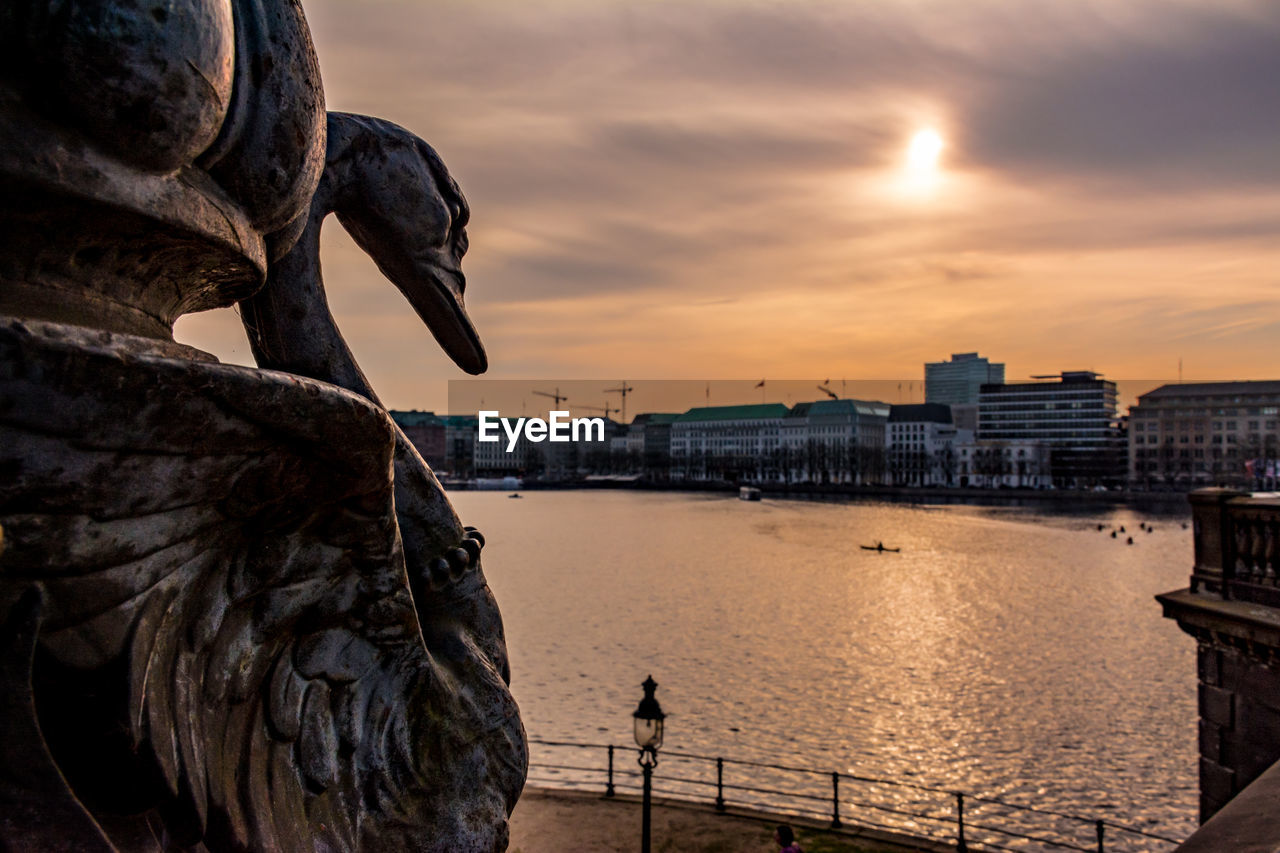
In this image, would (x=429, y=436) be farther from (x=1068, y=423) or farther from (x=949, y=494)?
(x=1068, y=423)

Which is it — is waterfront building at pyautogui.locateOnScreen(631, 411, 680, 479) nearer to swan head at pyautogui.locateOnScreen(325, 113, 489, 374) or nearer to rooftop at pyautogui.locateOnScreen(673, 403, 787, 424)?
rooftop at pyautogui.locateOnScreen(673, 403, 787, 424)

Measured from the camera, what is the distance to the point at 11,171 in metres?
1.54

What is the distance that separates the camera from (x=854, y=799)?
16875 mm

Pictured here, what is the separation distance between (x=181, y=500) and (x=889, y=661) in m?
28.3

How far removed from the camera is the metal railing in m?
15.1

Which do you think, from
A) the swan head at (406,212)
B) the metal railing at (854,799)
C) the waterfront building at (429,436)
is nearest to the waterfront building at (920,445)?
the waterfront building at (429,436)

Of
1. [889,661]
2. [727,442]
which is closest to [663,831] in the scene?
[889,661]

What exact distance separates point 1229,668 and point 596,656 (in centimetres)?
1956

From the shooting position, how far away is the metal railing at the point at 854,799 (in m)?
15.1

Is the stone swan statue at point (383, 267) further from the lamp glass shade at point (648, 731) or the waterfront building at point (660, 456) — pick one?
the waterfront building at point (660, 456)

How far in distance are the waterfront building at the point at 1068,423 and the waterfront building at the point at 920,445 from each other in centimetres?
778

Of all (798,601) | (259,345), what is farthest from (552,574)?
(259,345)

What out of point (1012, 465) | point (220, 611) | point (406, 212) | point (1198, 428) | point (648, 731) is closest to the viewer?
point (220, 611)

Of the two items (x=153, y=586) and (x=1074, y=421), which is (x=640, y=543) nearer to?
(x=153, y=586)
